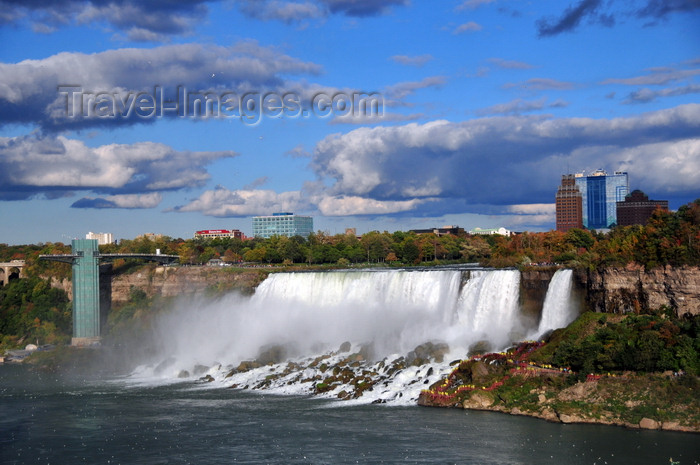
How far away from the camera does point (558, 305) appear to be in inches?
1763

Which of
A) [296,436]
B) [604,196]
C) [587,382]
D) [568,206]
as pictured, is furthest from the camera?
[604,196]

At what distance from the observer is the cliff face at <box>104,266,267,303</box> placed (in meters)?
68.4

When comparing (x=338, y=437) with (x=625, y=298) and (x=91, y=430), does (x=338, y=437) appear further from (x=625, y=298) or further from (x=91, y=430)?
(x=625, y=298)

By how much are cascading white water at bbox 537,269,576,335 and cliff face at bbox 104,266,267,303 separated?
2910 cm

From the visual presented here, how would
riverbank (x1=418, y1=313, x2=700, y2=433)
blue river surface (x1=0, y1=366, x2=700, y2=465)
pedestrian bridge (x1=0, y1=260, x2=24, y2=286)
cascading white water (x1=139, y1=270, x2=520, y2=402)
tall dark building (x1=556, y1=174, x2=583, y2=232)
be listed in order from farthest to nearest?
1. tall dark building (x1=556, y1=174, x2=583, y2=232)
2. pedestrian bridge (x1=0, y1=260, x2=24, y2=286)
3. cascading white water (x1=139, y1=270, x2=520, y2=402)
4. riverbank (x1=418, y1=313, x2=700, y2=433)
5. blue river surface (x1=0, y1=366, x2=700, y2=465)

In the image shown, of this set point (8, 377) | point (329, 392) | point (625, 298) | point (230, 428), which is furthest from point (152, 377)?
point (625, 298)

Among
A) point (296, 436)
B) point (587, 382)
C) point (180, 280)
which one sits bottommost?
point (296, 436)

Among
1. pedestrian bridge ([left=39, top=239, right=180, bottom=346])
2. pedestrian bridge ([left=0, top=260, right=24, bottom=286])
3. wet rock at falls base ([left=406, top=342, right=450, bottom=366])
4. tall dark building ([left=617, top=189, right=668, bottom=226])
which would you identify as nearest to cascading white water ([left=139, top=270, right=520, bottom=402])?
wet rock at falls base ([left=406, top=342, right=450, bottom=366])

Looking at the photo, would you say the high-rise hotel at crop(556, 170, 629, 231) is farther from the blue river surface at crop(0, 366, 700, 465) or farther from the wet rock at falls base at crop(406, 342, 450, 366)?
the blue river surface at crop(0, 366, 700, 465)

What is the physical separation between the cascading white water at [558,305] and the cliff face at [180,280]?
29104 millimetres

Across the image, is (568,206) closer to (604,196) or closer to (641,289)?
(604,196)

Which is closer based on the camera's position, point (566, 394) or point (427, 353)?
point (566, 394)

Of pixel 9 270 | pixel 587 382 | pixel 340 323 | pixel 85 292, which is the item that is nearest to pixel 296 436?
pixel 587 382

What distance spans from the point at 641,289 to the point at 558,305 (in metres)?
5.30
